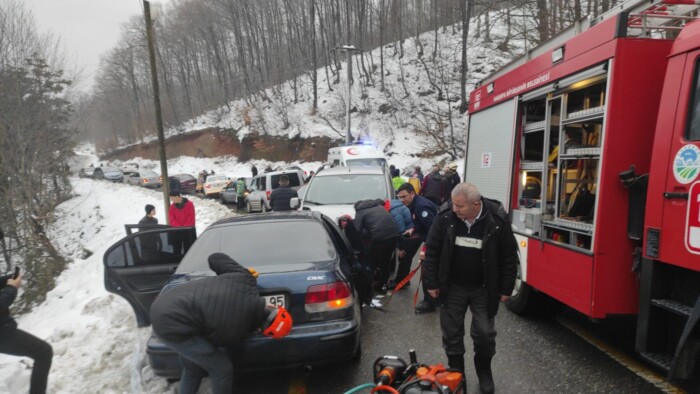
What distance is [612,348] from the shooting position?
4.04 meters

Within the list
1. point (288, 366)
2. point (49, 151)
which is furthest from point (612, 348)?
point (49, 151)

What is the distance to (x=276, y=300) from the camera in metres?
3.36

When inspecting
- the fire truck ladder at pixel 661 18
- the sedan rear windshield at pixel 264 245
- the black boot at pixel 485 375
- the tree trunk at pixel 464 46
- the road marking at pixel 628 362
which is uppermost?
the tree trunk at pixel 464 46

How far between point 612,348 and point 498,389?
1.41m

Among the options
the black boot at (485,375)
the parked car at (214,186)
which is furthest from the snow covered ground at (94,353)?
the parked car at (214,186)

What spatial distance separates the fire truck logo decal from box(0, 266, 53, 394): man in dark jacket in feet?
15.5

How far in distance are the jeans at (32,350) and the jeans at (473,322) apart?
3212 mm

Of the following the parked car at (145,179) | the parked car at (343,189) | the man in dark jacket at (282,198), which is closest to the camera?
the parked car at (343,189)

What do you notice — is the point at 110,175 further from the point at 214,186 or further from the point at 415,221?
the point at 415,221

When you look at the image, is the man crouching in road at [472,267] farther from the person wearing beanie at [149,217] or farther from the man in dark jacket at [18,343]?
the person wearing beanie at [149,217]

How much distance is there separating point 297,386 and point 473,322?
1.66 m

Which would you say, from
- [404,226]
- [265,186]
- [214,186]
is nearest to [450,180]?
[404,226]

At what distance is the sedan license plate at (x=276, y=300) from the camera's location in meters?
3.35

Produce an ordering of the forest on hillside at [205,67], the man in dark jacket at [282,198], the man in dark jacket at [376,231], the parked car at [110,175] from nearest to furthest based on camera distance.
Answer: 1. the man in dark jacket at [376,231]
2. the man in dark jacket at [282,198]
3. the forest on hillside at [205,67]
4. the parked car at [110,175]
